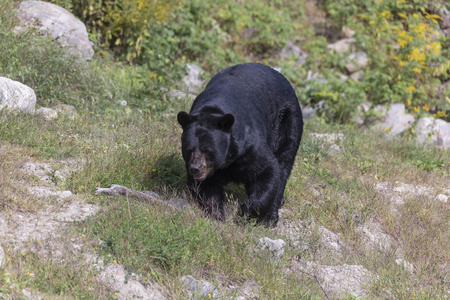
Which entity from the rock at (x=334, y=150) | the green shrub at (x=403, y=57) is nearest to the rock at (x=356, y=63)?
the green shrub at (x=403, y=57)

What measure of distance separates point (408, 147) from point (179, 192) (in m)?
4.37

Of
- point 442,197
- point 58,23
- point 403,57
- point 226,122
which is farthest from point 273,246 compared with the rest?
point 403,57

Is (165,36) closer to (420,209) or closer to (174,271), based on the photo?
(420,209)

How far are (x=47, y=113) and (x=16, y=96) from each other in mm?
455

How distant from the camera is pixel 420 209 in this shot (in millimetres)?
5988

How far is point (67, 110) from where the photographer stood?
6.82 metres

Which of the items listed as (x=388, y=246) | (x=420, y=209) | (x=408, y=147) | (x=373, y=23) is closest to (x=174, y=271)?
(x=388, y=246)

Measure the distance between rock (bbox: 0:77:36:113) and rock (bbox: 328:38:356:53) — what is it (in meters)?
7.99

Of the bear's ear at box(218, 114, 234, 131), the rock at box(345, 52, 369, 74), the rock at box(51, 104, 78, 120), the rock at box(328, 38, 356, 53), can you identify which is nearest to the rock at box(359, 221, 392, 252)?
the bear's ear at box(218, 114, 234, 131)

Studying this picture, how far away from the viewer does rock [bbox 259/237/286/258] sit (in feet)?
15.0

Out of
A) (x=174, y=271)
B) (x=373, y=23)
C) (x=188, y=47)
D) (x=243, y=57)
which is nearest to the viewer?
(x=174, y=271)

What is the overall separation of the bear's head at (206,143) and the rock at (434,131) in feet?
18.5

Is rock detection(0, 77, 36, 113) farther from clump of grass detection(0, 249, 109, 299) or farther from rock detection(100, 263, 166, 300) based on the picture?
rock detection(100, 263, 166, 300)

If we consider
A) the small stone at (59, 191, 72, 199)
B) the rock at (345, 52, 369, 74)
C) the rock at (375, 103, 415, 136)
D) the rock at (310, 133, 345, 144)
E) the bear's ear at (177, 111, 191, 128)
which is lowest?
the rock at (375, 103, 415, 136)
